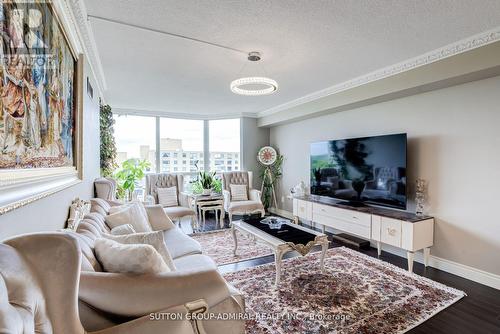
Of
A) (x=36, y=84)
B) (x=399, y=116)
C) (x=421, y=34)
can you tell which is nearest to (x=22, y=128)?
(x=36, y=84)

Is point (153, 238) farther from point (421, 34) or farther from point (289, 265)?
point (421, 34)

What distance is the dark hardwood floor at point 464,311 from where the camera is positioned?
1.96 meters

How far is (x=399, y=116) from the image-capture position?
11.5 ft

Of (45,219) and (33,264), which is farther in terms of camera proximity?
(45,219)

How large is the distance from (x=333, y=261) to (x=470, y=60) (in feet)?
8.49

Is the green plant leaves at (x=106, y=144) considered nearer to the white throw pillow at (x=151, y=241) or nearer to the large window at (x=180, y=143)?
the large window at (x=180, y=143)

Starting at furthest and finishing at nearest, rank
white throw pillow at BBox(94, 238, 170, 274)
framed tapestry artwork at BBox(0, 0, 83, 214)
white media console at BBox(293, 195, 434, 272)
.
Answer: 1. white media console at BBox(293, 195, 434, 272)
2. white throw pillow at BBox(94, 238, 170, 274)
3. framed tapestry artwork at BBox(0, 0, 83, 214)

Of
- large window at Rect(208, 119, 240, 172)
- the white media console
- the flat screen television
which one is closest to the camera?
the white media console

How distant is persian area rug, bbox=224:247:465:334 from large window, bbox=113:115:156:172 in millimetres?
4018

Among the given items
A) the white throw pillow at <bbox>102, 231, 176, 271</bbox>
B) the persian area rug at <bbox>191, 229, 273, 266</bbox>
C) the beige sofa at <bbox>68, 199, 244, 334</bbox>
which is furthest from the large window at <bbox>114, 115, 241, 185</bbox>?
the beige sofa at <bbox>68, 199, 244, 334</bbox>

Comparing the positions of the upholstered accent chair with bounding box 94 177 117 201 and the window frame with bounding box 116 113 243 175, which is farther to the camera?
the window frame with bounding box 116 113 243 175

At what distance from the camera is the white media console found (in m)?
2.91

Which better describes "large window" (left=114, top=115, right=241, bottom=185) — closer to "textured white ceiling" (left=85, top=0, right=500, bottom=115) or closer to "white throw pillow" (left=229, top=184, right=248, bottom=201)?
"white throw pillow" (left=229, top=184, right=248, bottom=201)

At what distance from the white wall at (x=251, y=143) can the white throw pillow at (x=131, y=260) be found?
486 centimetres
